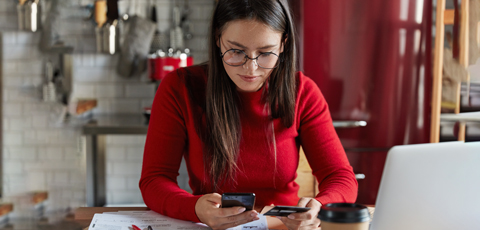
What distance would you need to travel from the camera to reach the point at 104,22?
3180mm

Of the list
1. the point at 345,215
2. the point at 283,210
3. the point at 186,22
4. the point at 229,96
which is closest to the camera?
the point at 345,215

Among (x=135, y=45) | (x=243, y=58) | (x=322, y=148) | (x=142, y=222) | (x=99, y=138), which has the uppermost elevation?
(x=135, y=45)

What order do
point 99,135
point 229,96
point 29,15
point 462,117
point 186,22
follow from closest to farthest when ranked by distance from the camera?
point 229,96, point 462,117, point 99,135, point 29,15, point 186,22

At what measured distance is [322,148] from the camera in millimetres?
1398

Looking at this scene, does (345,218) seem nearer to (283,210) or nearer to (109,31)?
(283,210)

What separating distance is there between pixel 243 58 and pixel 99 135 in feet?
6.23

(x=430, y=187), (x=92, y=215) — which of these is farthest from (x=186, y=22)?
(x=430, y=187)

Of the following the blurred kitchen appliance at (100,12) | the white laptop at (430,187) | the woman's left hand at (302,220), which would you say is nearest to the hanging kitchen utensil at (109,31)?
the blurred kitchen appliance at (100,12)

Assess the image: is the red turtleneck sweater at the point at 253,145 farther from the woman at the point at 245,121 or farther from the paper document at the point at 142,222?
the paper document at the point at 142,222

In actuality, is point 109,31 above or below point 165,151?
above

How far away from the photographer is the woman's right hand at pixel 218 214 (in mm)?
1000

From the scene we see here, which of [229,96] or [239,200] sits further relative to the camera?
[229,96]

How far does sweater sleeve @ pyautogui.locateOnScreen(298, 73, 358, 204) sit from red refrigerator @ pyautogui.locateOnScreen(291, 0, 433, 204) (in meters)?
0.96

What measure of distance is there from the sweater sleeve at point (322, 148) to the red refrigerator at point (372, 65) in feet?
3.15
